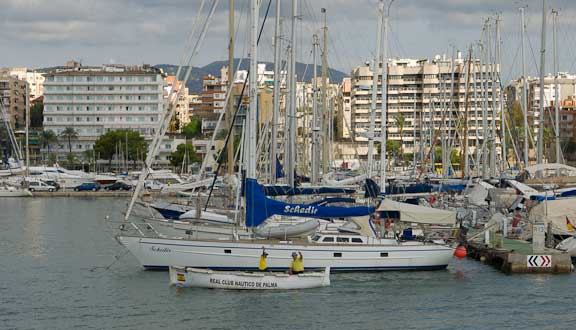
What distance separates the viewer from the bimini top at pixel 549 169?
200ft

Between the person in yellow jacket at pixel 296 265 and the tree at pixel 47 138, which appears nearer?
the person in yellow jacket at pixel 296 265

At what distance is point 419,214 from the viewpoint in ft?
145

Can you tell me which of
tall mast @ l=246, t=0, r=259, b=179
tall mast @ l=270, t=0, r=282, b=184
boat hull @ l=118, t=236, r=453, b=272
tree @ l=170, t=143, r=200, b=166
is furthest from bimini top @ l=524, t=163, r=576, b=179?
tree @ l=170, t=143, r=200, b=166

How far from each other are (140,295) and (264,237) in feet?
20.0

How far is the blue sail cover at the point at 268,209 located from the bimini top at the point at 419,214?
3264 mm

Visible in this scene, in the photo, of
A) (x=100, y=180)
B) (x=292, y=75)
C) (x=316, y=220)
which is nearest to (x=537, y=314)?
(x=316, y=220)

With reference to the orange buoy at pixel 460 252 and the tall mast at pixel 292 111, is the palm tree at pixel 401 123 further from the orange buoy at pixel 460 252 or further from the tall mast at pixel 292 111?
the orange buoy at pixel 460 252

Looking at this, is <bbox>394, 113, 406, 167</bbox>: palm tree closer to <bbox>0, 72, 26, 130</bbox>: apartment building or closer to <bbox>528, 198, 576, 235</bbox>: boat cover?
<bbox>0, 72, 26, 130</bbox>: apartment building

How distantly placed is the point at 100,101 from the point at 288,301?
133 m

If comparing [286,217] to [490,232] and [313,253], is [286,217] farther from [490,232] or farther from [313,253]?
[490,232]

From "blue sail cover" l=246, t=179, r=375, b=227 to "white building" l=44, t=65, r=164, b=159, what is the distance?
4884 inches

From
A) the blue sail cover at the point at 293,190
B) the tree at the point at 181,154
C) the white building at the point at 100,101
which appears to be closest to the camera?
the blue sail cover at the point at 293,190

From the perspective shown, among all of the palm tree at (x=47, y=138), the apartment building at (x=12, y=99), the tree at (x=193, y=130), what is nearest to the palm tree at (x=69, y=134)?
the palm tree at (x=47, y=138)

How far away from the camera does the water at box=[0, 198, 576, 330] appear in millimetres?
33844
